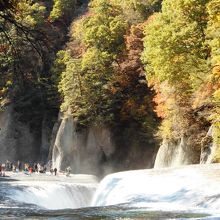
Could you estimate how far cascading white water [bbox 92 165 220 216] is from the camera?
656 inches

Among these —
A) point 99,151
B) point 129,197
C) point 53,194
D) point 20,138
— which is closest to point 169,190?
point 129,197

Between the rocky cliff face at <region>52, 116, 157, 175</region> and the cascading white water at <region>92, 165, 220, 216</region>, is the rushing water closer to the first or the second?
the cascading white water at <region>92, 165, 220, 216</region>

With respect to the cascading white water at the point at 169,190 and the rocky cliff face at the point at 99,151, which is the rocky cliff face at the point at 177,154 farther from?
the cascading white water at the point at 169,190

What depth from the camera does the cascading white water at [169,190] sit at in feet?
54.7

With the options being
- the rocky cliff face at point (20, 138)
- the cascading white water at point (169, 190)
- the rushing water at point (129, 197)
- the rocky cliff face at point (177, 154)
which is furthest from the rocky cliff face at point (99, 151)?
the cascading white water at point (169, 190)

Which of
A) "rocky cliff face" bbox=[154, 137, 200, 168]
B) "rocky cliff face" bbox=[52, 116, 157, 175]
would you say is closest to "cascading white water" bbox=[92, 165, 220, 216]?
"rocky cliff face" bbox=[154, 137, 200, 168]

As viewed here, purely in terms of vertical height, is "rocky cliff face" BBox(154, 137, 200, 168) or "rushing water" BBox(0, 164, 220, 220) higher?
"rocky cliff face" BBox(154, 137, 200, 168)

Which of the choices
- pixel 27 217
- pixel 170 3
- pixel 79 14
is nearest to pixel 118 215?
pixel 27 217

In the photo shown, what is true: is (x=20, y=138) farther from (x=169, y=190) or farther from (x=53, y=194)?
(x=169, y=190)

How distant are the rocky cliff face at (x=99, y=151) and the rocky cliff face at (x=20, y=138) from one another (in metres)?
7.91

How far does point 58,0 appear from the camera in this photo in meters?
60.9

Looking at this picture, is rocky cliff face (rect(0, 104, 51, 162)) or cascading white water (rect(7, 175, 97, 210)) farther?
rocky cliff face (rect(0, 104, 51, 162))

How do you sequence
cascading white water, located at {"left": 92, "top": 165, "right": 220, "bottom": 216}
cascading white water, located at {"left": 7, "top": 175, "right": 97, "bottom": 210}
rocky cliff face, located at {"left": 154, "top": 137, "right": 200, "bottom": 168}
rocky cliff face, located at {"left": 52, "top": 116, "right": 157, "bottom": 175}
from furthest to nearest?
rocky cliff face, located at {"left": 52, "top": 116, "right": 157, "bottom": 175} < rocky cliff face, located at {"left": 154, "top": 137, "right": 200, "bottom": 168} < cascading white water, located at {"left": 7, "top": 175, "right": 97, "bottom": 210} < cascading white water, located at {"left": 92, "top": 165, "right": 220, "bottom": 216}

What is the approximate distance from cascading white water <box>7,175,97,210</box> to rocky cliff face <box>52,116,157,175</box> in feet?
39.1
